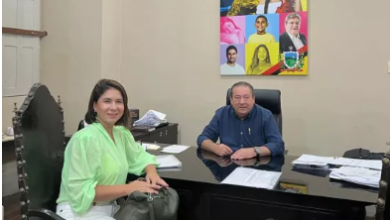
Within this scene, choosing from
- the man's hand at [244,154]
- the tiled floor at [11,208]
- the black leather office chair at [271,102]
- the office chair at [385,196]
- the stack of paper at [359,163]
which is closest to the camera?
the office chair at [385,196]

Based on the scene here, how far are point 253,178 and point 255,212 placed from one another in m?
0.16

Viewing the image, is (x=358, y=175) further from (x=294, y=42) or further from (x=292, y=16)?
(x=292, y=16)

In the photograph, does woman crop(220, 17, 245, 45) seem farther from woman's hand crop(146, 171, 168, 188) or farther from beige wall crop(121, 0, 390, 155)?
woman's hand crop(146, 171, 168, 188)

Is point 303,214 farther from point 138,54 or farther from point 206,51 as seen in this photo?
point 138,54

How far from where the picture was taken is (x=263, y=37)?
3631 millimetres

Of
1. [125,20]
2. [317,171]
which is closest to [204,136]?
[317,171]

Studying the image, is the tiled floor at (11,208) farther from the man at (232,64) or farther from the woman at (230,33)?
the woman at (230,33)

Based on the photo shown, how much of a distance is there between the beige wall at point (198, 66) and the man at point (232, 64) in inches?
3.0

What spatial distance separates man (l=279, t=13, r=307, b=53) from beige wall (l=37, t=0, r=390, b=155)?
0.10 metres

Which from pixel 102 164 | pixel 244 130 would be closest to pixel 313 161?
pixel 244 130

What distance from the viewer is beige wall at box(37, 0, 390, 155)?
3346 mm

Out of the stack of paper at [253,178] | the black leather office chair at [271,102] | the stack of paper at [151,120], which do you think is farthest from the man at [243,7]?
the stack of paper at [253,178]

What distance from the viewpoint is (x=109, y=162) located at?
174 centimetres

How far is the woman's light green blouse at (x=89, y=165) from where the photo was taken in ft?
5.26
